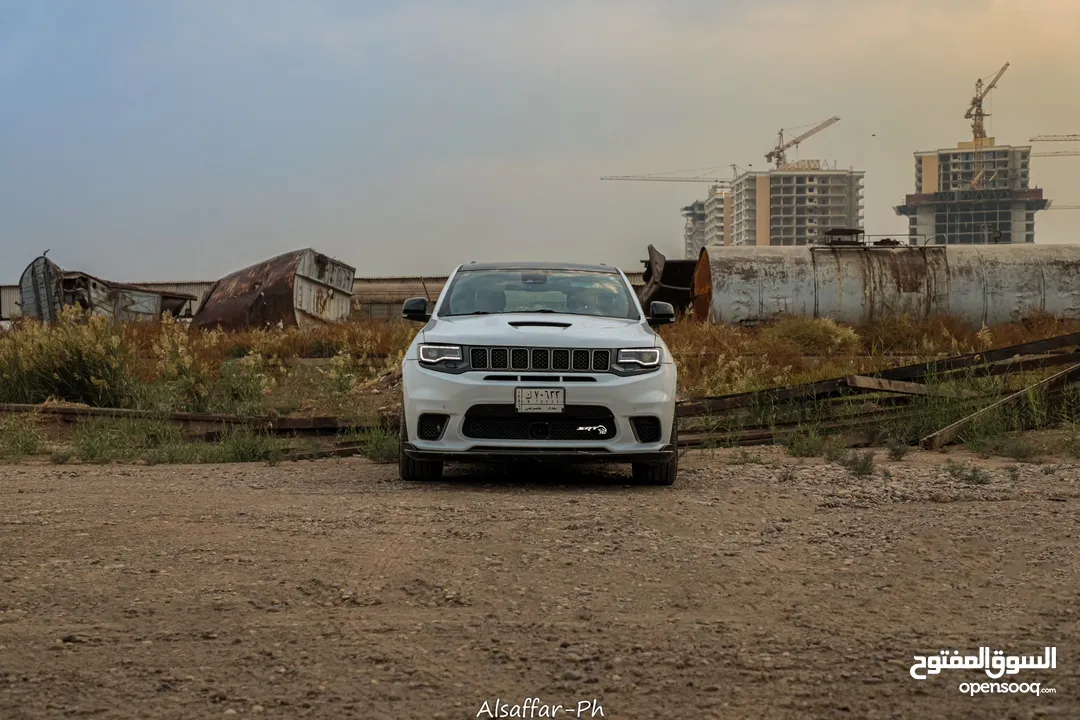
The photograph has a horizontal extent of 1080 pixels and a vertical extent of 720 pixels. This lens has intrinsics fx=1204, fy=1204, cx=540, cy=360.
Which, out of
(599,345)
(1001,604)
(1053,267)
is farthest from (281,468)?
(1053,267)

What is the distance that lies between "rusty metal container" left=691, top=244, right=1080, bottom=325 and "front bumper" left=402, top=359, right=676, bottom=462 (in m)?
17.8

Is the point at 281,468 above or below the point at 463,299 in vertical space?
below

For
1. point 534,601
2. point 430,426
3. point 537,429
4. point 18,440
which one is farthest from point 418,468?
point 18,440

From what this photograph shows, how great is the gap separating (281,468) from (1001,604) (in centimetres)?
682

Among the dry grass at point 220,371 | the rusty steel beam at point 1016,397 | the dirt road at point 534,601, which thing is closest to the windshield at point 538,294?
the dirt road at point 534,601

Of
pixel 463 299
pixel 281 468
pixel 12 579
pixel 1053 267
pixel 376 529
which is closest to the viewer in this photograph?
pixel 12 579

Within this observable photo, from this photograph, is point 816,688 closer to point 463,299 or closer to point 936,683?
point 936,683

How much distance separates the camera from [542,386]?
816 cm

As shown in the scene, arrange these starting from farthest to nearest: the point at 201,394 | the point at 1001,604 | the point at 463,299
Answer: the point at 201,394 < the point at 463,299 < the point at 1001,604

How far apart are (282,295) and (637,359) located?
2267 centimetres

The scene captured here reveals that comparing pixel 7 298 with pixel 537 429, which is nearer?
pixel 537 429

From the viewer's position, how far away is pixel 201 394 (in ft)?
46.3

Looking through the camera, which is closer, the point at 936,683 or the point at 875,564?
the point at 936,683
